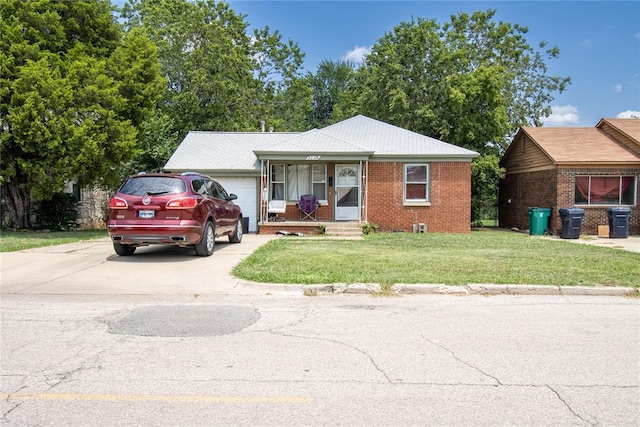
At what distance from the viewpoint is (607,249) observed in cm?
1309

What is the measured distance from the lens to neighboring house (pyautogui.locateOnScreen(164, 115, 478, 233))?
18.2m

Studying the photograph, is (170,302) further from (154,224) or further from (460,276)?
(460,276)

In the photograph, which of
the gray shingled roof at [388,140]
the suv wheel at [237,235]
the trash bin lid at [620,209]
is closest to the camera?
the suv wheel at [237,235]

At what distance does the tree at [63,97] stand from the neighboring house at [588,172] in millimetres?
16527

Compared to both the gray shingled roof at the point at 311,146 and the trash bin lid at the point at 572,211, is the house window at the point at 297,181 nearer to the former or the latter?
the gray shingled roof at the point at 311,146

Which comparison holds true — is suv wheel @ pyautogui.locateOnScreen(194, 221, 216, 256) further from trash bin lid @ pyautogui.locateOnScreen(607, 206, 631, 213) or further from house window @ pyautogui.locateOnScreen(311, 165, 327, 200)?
trash bin lid @ pyautogui.locateOnScreen(607, 206, 631, 213)

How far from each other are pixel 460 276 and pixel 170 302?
4886 millimetres

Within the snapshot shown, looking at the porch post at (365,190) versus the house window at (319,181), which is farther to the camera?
the house window at (319,181)

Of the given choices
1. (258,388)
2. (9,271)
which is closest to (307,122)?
(9,271)

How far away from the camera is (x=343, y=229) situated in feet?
56.7

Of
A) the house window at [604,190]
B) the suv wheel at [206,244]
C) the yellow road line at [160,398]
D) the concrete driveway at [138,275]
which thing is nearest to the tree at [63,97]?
the concrete driveway at [138,275]

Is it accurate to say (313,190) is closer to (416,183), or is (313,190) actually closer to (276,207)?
(276,207)

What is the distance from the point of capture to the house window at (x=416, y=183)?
18.8 m

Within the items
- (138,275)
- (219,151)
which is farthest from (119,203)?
(219,151)
